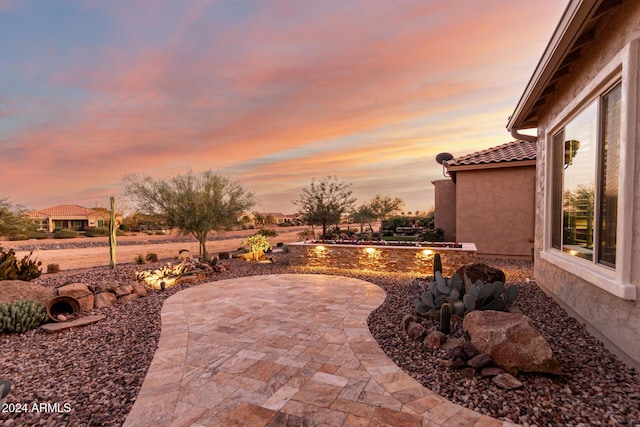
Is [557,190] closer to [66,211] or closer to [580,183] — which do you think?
[580,183]

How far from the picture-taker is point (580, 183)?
497 centimetres

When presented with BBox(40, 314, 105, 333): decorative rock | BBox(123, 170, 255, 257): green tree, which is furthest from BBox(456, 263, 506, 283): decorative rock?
BBox(123, 170, 255, 257): green tree

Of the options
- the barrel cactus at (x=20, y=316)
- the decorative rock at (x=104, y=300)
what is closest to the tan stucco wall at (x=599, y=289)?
the barrel cactus at (x=20, y=316)

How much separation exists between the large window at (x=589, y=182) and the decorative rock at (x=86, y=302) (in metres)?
9.01

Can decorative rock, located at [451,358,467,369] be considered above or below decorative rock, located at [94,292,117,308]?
above

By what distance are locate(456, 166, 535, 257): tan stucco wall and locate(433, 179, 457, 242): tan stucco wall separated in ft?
8.14

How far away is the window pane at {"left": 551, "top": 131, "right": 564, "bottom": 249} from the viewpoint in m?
5.91

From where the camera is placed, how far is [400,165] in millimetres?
25969

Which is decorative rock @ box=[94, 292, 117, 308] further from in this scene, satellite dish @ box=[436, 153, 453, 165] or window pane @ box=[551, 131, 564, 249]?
satellite dish @ box=[436, 153, 453, 165]

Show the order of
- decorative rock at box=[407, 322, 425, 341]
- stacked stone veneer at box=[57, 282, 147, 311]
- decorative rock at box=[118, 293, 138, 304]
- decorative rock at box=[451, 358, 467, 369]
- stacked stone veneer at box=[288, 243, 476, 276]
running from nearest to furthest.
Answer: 1. decorative rock at box=[451, 358, 467, 369]
2. decorative rock at box=[407, 322, 425, 341]
3. stacked stone veneer at box=[57, 282, 147, 311]
4. decorative rock at box=[118, 293, 138, 304]
5. stacked stone veneer at box=[288, 243, 476, 276]

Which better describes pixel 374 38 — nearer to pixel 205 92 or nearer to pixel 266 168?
pixel 205 92

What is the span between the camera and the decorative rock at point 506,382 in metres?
2.84

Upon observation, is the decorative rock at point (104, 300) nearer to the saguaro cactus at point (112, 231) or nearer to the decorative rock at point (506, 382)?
the saguaro cactus at point (112, 231)

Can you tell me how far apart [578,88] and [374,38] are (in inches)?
233
